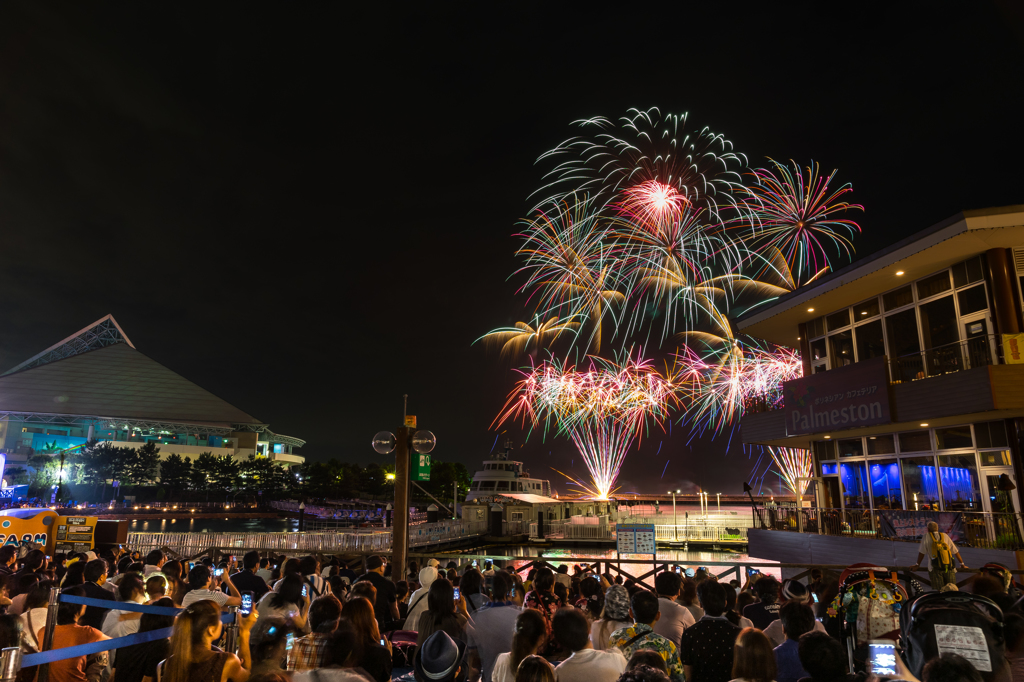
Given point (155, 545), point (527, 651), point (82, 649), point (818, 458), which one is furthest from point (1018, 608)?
point (155, 545)

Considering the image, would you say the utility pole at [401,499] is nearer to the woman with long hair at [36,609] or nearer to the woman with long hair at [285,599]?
the woman with long hair at [285,599]

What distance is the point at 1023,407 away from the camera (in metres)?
15.4

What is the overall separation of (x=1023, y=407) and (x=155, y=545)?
25.9 meters

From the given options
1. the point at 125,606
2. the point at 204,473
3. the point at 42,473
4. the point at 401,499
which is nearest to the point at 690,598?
the point at 125,606

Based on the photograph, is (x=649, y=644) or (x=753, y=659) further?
(x=649, y=644)

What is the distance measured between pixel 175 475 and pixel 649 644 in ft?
327

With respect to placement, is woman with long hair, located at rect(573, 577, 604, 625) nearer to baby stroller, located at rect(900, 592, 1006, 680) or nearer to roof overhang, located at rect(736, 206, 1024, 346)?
baby stroller, located at rect(900, 592, 1006, 680)

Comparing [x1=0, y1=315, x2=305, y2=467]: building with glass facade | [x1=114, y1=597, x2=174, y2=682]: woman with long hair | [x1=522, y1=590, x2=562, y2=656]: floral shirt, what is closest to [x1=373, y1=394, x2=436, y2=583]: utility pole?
[x1=522, y1=590, x2=562, y2=656]: floral shirt

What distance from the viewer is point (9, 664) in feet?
10.6

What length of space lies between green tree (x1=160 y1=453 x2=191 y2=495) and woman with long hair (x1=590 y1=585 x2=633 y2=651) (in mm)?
98204

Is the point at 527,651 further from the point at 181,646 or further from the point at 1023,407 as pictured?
the point at 1023,407

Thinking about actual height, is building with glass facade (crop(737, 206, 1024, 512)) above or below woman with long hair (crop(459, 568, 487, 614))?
above

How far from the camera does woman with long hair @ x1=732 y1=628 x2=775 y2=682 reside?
11.3ft

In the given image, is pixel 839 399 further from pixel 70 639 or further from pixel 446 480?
pixel 446 480
